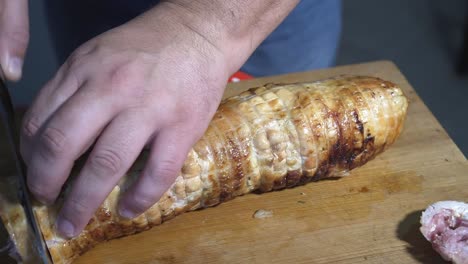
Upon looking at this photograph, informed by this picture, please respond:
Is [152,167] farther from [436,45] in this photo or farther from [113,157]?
[436,45]

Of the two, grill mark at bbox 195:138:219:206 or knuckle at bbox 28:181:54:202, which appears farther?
grill mark at bbox 195:138:219:206

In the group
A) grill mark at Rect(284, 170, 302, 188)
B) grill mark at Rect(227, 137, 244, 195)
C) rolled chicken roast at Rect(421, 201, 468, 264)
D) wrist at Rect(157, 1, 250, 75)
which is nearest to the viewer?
wrist at Rect(157, 1, 250, 75)

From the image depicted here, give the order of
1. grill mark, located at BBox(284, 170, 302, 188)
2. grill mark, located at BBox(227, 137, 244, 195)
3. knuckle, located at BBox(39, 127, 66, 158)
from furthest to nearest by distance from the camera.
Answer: grill mark, located at BBox(284, 170, 302, 188), grill mark, located at BBox(227, 137, 244, 195), knuckle, located at BBox(39, 127, 66, 158)

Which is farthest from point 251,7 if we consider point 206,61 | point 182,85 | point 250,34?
point 182,85

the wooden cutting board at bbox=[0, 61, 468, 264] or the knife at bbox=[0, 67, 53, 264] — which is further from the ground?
the knife at bbox=[0, 67, 53, 264]

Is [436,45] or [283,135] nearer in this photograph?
[283,135]

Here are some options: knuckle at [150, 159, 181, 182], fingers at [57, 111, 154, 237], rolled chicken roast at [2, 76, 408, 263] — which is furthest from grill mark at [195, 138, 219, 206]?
fingers at [57, 111, 154, 237]

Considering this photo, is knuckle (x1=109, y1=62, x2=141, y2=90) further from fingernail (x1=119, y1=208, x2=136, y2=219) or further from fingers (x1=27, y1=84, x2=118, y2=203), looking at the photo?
fingernail (x1=119, y1=208, x2=136, y2=219)
